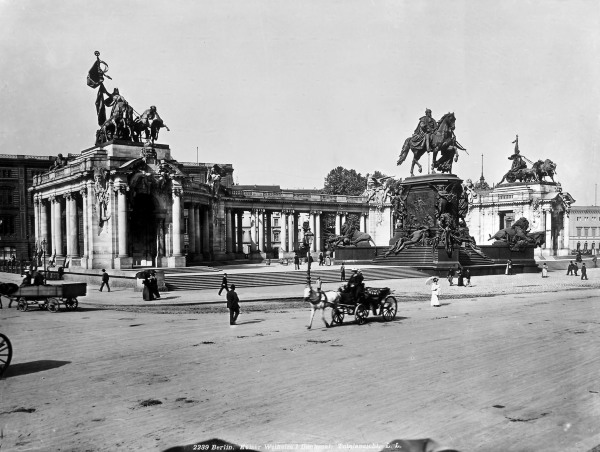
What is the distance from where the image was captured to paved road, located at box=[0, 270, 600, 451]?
28.1ft

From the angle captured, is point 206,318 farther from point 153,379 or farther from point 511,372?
point 511,372

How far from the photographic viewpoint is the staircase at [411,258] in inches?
1877

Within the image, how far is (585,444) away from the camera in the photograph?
26.7 ft

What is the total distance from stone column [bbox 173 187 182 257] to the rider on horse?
69.4ft

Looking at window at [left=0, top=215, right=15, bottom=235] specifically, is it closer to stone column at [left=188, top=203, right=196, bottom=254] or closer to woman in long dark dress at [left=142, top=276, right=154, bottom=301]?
stone column at [left=188, top=203, right=196, bottom=254]

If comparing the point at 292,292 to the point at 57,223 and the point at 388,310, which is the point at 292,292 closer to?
the point at 388,310

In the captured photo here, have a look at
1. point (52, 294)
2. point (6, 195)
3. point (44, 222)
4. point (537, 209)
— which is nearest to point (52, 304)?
point (52, 294)

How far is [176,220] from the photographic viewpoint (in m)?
51.4

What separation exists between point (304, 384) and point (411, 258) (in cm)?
3885

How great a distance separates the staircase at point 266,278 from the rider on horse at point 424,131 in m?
13.3

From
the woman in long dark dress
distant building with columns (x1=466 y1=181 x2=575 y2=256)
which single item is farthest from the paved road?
distant building with columns (x1=466 y1=181 x2=575 y2=256)

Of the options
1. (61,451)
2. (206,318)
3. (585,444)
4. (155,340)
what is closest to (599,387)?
(585,444)

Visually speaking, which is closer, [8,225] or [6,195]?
[8,225]

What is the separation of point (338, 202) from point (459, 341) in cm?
7892
